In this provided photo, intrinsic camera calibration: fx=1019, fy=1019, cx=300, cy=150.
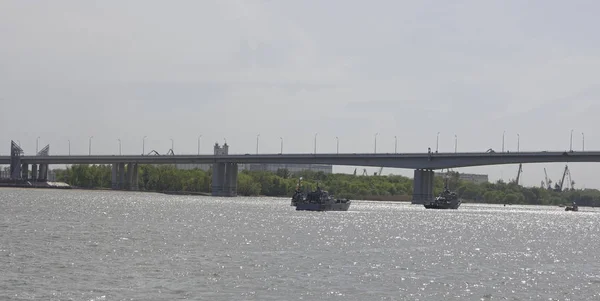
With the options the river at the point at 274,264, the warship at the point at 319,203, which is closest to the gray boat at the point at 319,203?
the warship at the point at 319,203

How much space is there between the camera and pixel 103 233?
260ft

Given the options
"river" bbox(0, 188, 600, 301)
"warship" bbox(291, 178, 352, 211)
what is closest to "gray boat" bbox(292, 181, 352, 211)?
"warship" bbox(291, 178, 352, 211)

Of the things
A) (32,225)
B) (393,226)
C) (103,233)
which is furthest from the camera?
(393,226)

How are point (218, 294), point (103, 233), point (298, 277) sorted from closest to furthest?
point (218, 294)
point (298, 277)
point (103, 233)

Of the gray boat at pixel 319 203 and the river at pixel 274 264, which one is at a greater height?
the gray boat at pixel 319 203

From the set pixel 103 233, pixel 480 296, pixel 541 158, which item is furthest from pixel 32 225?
pixel 541 158

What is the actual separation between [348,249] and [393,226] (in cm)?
4091

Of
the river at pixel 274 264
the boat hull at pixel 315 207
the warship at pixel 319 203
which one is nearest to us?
the river at pixel 274 264

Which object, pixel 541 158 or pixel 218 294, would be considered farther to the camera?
pixel 541 158

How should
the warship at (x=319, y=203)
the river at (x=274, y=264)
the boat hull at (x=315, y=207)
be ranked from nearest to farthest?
the river at (x=274, y=264), the boat hull at (x=315, y=207), the warship at (x=319, y=203)

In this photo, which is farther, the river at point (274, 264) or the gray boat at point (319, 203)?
Answer: the gray boat at point (319, 203)

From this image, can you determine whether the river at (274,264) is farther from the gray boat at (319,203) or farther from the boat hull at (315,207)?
the gray boat at (319,203)

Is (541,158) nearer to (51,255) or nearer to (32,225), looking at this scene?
(32,225)

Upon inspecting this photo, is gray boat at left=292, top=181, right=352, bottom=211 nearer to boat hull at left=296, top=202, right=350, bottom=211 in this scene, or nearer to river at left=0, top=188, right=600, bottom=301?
boat hull at left=296, top=202, right=350, bottom=211
